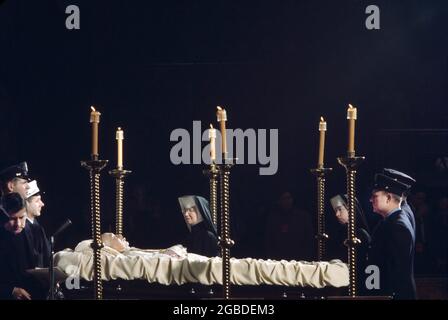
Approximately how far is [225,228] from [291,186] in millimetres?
3040

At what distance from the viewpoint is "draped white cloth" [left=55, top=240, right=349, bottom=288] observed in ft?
21.0

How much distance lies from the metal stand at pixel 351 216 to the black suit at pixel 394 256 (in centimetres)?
45

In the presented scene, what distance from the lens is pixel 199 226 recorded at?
7188 millimetres

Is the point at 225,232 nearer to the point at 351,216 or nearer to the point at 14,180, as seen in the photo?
the point at 351,216

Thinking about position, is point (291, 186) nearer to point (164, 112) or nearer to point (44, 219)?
point (164, 112)

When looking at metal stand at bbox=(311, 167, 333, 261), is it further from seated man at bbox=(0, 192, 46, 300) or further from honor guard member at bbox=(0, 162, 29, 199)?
honor guard member at bbox=(0, 162, 29, 199)

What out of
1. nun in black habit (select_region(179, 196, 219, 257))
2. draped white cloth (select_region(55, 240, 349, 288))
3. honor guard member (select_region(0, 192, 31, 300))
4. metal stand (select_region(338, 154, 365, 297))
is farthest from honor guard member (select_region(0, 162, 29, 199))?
metal stand (select_region(338, 154, 365, 297))

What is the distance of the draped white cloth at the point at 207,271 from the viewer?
6.41 metres

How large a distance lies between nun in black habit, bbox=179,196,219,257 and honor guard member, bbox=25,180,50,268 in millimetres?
916

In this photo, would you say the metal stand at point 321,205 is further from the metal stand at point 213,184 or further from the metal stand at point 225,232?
the metal stand at point 225,232

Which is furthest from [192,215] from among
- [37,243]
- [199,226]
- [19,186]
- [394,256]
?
[394,256]

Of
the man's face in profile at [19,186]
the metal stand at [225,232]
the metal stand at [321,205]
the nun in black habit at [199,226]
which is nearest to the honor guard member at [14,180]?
the man's face in profile at [19,186]
